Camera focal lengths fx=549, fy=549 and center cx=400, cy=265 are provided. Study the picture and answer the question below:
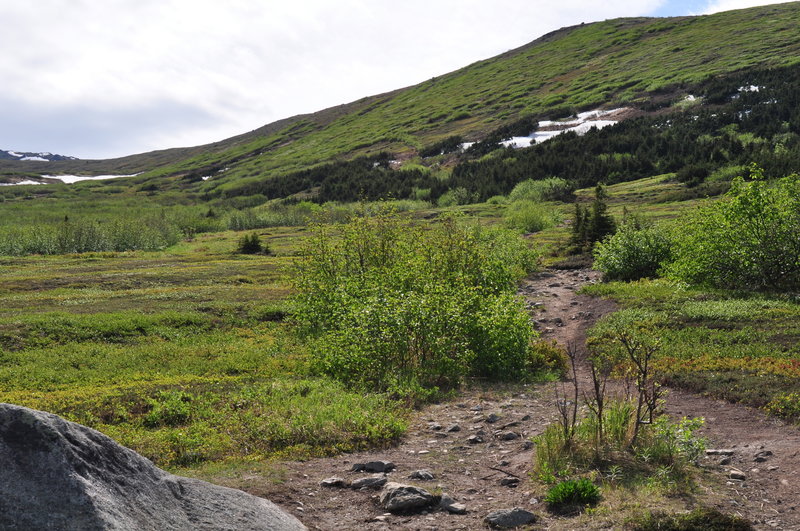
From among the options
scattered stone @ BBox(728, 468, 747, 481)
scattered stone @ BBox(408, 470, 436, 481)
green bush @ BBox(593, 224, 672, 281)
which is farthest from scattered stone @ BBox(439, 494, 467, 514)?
green bush @ BBox(593, 224, 672, 281)

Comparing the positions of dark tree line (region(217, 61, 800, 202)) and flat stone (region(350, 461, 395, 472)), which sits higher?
dark tree line (region(217, 61, 800, 202))

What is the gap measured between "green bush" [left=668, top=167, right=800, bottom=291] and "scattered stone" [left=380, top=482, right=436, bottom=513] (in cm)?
2071

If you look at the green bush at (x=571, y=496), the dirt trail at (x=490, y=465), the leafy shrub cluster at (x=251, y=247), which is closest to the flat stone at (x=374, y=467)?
the dirt trail at (x=490, y=465)

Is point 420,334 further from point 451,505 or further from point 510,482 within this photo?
point 451,505

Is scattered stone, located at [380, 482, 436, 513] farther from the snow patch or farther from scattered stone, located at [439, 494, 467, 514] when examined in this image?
the snow patch

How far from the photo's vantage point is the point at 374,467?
9547mm

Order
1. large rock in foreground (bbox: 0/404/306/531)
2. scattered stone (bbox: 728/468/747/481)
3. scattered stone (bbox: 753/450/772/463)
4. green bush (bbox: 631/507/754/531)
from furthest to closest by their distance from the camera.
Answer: scattered stone (bbox: 753/450/772/463)
scattered stone (bbox: 728/468/747/481)
green bush (bbox: 631/507/754/531)
large rock in foreground (bbox: 0/404/306/531)

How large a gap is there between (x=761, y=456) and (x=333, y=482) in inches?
279

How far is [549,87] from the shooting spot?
617 ft

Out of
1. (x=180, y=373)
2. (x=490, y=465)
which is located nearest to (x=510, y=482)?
(x=490, y=465)

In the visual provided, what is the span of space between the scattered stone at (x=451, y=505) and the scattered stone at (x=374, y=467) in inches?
59.8

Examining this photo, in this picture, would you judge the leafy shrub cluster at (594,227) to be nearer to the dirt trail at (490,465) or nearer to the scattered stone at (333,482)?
the dirt trail at (490,465)

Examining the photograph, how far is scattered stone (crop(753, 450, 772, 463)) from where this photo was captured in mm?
8984

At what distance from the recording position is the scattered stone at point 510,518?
24.3 feet
